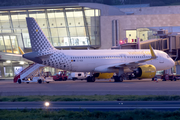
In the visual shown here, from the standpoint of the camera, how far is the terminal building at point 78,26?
56031 mm

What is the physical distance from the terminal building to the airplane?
21001mm

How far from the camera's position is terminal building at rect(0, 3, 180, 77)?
56.0 m

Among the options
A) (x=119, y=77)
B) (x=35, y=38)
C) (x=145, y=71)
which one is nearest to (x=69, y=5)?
(x=35, y=38)

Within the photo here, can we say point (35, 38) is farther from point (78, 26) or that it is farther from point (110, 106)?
point (78, 26)

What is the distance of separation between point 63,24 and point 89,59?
92.6 ft

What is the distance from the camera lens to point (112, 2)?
119 m

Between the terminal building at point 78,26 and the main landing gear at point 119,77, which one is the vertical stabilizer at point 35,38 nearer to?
the main landing gear at point 119,77

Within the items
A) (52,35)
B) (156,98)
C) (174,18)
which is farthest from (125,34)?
(156,98)

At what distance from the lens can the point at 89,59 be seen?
32.1 m

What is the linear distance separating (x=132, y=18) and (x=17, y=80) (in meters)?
29.4

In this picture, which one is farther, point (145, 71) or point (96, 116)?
point (145, 71)

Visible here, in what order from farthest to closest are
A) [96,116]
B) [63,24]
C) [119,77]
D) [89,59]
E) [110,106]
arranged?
[63,24] → [89,59] → [119,77] → [110,106] → [96,116]

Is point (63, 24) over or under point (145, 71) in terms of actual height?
over

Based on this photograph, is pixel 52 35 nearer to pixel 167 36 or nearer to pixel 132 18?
pixel 132 18
